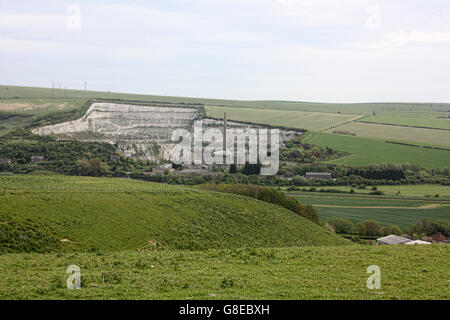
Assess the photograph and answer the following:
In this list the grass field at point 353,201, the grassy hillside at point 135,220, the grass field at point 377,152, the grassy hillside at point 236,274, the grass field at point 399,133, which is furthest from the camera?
the grass field at point 399,133

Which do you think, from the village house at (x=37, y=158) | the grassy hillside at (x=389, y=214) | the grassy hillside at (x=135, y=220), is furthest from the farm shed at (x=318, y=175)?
the village house at (x=37, y=158)

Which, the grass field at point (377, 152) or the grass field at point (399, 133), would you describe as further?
the grass field at point (399, 133)

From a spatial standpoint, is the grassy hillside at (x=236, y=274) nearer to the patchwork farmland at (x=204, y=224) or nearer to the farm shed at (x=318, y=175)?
the patchwork farmland at (x=204, y=224)

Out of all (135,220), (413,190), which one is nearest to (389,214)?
(413,190)

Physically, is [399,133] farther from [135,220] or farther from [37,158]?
[135,220]

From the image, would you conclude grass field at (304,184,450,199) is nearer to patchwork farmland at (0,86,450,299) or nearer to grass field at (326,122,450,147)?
patchwork farmland at (0,86,450,299)

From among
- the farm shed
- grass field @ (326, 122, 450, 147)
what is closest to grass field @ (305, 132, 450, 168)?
grass field @ (326, 122, 450, 147)
